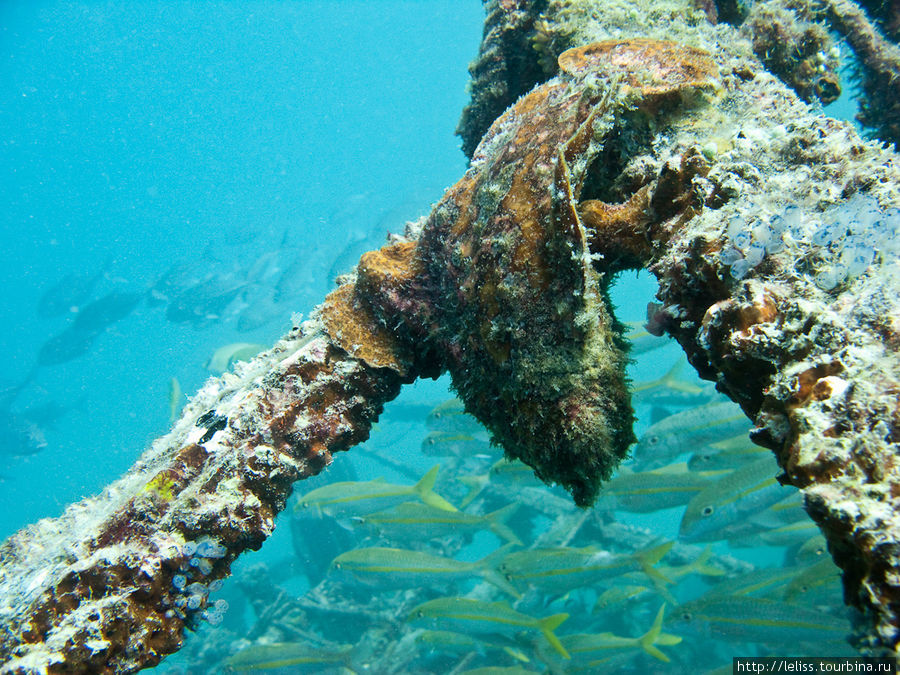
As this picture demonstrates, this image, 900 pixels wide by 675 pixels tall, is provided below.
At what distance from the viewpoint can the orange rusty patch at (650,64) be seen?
1845mm

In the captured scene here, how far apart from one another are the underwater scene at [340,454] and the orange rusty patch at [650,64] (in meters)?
1.32

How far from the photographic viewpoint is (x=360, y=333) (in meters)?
2.54

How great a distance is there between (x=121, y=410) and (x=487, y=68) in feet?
172

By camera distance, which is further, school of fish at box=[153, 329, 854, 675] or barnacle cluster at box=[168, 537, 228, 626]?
school of fish at box=[153, 329, 854, 675]

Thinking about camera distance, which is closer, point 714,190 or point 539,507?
point 714,190

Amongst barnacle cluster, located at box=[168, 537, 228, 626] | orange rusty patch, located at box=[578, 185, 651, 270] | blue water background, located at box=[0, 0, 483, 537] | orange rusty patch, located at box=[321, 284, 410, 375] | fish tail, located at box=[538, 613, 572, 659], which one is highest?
blue water background, located at box=[0, 0, 483, 537]

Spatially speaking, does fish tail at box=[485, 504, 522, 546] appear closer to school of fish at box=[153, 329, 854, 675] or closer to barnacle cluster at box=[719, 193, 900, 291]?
school of fish at box=[153, 329, 854, 675]

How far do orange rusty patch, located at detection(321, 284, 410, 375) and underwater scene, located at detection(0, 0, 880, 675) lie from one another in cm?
122

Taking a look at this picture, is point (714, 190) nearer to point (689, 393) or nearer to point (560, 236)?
point (560, 236)

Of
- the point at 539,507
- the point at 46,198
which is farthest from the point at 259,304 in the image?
the point at 46,198

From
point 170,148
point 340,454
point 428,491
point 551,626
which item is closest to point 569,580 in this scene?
point 551,626

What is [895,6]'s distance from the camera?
4.10m

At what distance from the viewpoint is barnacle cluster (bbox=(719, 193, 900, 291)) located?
3.69 feet

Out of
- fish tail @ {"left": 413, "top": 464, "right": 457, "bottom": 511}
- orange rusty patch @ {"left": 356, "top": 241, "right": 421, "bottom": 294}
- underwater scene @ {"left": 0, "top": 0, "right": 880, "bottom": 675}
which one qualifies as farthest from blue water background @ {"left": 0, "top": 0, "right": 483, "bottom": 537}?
orange rusty patch @ {"left": 356, "top": 241, "right": 421, "bottom": 294}
